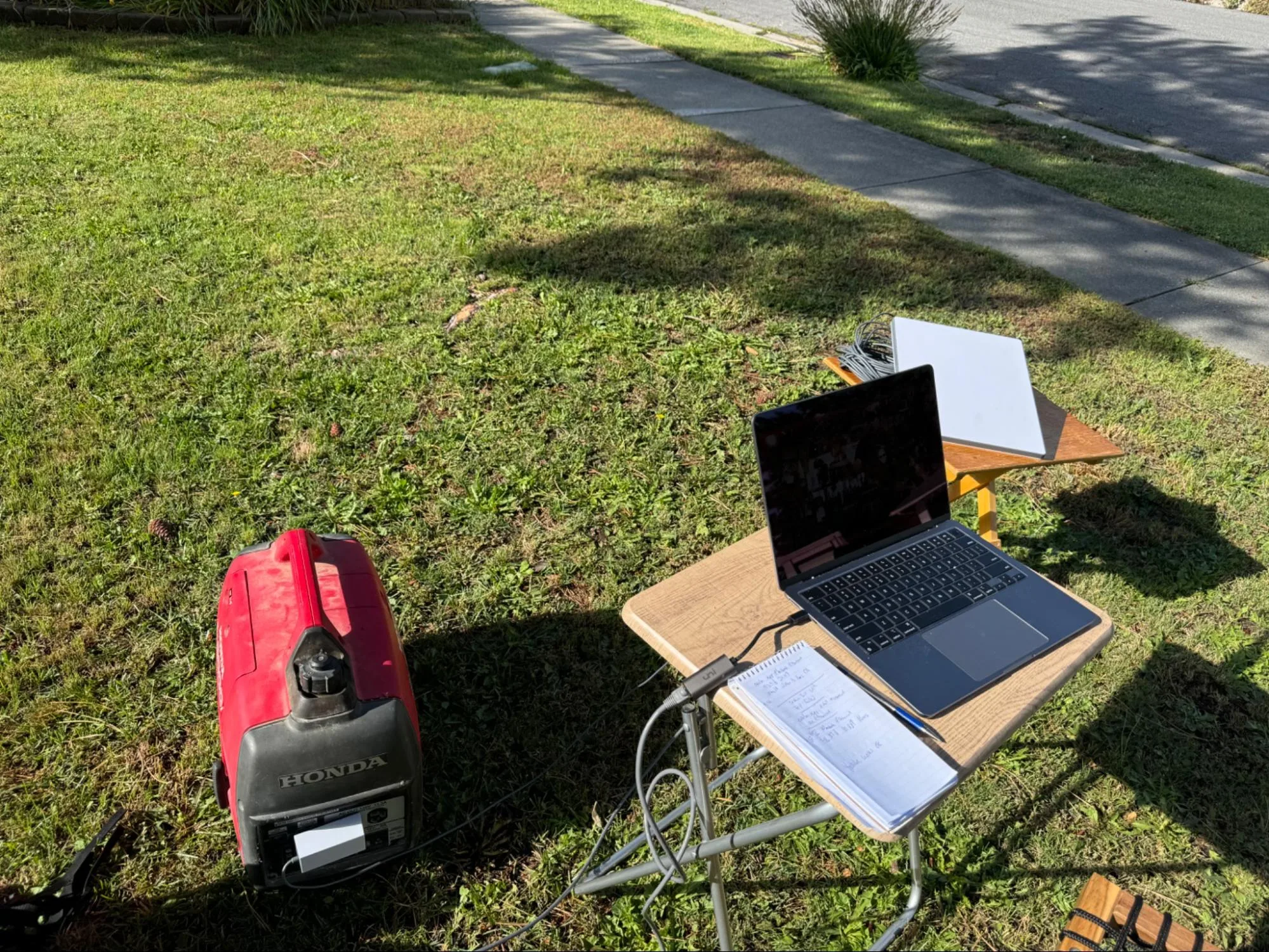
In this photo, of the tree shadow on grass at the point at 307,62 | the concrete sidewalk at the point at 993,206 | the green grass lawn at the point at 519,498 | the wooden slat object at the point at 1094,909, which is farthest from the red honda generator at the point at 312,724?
the tree shadow on grass at the point at 307,62

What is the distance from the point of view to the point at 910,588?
6.26ft

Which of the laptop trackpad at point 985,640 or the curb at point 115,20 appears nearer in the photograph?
the laptop trackpad at point 985,640

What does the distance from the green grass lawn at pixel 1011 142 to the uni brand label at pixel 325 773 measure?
254 inches

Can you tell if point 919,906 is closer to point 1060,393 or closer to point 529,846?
point 529,846

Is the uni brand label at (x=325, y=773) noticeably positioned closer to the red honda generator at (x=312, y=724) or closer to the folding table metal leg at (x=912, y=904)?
the red honda generator at (x=312, y=724)

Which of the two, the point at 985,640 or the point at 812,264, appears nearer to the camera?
the point at 985,640

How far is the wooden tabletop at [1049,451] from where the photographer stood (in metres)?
2.70

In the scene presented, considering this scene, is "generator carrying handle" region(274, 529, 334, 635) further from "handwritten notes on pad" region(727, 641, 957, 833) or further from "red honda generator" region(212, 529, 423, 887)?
"handwritten notes on pad" region(727, 641, 957, 833)

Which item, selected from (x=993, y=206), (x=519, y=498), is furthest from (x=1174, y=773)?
(x=993, y=206)

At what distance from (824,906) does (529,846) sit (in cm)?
79

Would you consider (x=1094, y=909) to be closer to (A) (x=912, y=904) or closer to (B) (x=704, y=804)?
(A) (x=912, y=904)

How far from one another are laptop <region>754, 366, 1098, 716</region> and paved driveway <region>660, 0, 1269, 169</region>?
805 centimetres

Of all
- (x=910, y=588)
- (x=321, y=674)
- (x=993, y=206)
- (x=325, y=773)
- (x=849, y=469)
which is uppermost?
(x=849, y=469)

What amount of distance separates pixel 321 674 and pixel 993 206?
6.03m
